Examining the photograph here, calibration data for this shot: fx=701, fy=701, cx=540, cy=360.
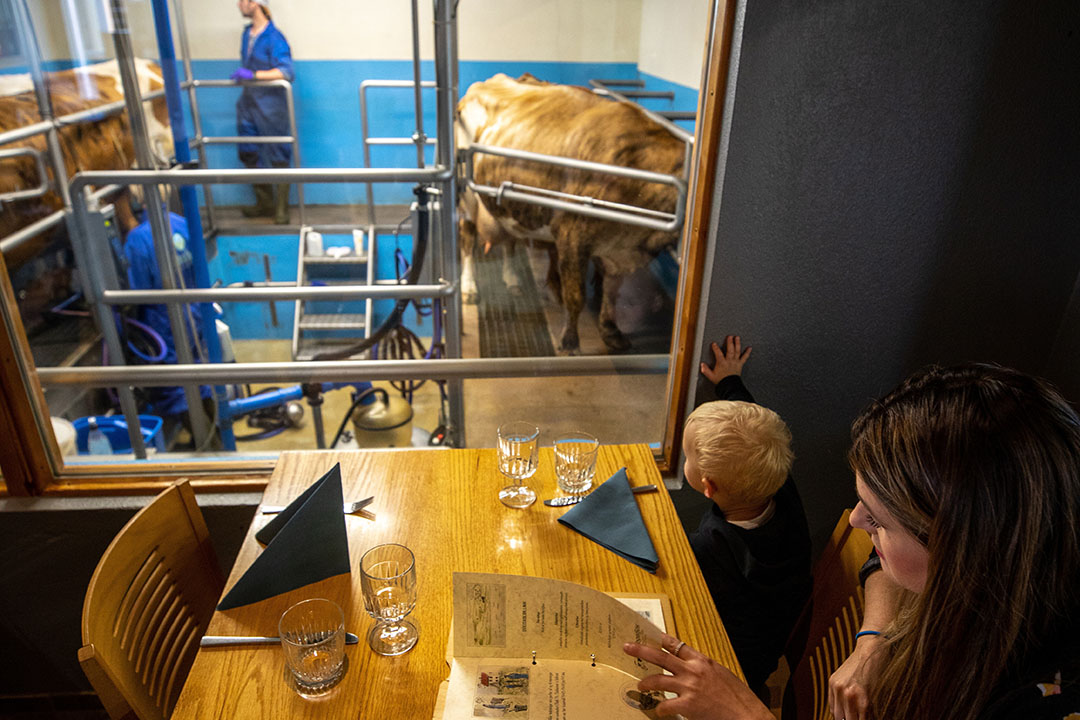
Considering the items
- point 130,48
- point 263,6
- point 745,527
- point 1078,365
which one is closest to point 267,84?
point 263,6

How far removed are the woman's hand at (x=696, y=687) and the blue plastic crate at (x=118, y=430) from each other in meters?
2.33

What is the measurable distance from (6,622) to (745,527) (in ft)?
5.86

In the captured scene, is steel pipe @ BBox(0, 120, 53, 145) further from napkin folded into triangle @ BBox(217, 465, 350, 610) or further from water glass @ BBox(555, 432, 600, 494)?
water glass @ BBox(555, 432, 600, 494)

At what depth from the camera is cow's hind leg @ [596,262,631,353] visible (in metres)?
2.09

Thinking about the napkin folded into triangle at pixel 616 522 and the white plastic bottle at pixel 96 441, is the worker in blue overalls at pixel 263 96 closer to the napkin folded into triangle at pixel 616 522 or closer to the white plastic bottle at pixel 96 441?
the white plastic bottle at pixel 96 441

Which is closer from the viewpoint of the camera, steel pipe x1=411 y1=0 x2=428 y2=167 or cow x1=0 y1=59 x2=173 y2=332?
steel pipe x1=411 y1=0 x2=428 y2=167

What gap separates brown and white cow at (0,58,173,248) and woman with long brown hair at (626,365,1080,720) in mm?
2344

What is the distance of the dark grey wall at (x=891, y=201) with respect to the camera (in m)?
1.37

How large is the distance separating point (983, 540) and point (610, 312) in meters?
1.48

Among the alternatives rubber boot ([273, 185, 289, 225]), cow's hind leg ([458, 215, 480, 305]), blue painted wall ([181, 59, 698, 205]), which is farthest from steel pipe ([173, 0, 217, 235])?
cow's hind leg ([458, 215, 480, 305])

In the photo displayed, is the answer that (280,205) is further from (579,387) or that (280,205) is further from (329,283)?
(579,387)

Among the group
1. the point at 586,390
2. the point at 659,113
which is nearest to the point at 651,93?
the point at 659,113

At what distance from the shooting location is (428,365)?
1854mm

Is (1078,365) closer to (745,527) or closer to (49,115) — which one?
(745,527)
